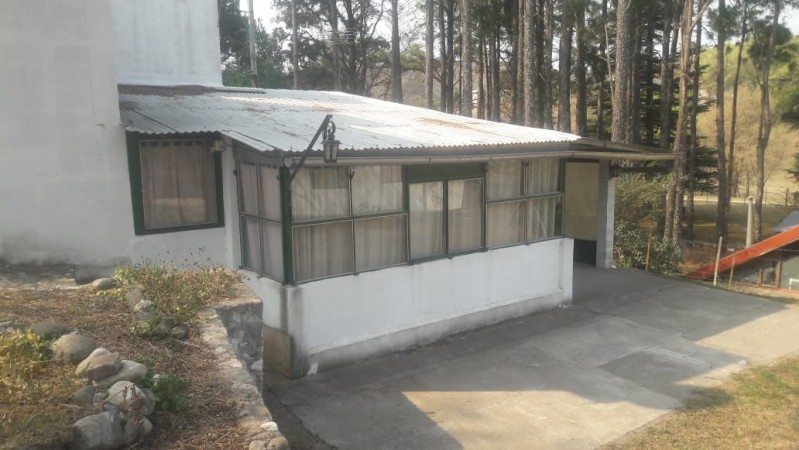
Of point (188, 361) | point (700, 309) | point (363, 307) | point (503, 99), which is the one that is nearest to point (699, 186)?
point (503, 99)

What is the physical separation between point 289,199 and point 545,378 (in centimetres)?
390

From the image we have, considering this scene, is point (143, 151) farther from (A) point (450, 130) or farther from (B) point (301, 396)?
(A) point (450, 130)

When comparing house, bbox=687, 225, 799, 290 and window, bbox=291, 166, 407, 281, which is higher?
window, bbox=291, 166, 407, 281

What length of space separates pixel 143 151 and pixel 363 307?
11.6ft

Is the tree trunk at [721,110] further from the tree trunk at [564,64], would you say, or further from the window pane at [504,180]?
the window pane at [504,180]

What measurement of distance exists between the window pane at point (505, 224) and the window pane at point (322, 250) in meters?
2.62

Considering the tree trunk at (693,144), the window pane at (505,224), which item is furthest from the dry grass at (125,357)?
the tree trunk at (693,144)

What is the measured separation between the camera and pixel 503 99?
40.4 meters

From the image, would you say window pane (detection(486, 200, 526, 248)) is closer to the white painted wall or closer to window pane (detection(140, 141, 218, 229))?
window pane (detection(140, 141, 218, 229))

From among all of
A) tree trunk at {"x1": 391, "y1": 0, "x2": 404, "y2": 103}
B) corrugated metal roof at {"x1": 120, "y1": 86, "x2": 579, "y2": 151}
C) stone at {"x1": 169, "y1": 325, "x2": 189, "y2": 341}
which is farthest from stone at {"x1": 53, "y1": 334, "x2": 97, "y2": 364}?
tree trunk at {"x1": 391, "y1": 0, "x2": 404, "y2": 103}

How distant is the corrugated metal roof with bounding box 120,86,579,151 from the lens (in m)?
7.68

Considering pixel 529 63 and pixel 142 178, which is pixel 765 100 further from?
pixel 142 178

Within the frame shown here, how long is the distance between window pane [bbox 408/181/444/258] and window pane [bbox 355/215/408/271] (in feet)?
0.78

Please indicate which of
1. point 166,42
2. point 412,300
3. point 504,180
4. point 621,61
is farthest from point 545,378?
point 621,61
